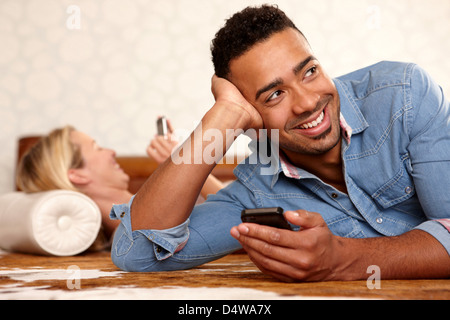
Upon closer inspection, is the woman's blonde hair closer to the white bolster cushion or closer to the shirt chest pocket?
the white bolster cushion

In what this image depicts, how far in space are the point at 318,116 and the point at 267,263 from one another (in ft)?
1.44

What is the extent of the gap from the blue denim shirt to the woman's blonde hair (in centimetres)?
86

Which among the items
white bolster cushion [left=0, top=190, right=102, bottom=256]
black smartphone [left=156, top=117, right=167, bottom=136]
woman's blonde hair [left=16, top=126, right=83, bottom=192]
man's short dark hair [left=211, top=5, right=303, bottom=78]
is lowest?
white bolster cushion [left=0, top=190, right=102, bottom=256]

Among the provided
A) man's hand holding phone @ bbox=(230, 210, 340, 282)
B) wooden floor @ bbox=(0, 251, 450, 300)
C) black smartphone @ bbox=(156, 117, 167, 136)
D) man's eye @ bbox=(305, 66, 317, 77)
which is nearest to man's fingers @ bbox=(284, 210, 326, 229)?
man's hand holding phone @ bbox=(230, 210, 340, 282)

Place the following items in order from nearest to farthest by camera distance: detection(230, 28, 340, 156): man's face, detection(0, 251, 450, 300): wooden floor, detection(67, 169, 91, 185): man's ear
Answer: detection(0, 251, 450, 300): wooden floor, detection(230, 28, 340, 156): man's face, detection(67, 169, 91, 185): man's ear

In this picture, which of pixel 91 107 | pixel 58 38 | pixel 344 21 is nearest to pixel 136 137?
pixel 91 107

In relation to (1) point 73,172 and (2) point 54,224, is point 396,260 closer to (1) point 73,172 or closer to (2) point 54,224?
(2) point 54,224

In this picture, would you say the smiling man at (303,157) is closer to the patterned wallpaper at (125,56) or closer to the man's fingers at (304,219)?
the man's fingers at (304,219)

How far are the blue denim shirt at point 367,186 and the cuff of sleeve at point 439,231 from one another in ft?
0.19

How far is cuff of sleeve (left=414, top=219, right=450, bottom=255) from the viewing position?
92cm

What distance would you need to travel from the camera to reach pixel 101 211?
6.57 feet

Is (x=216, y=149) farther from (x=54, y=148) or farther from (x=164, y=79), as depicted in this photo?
(x=164, y=79)

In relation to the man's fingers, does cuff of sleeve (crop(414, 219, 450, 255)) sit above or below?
below

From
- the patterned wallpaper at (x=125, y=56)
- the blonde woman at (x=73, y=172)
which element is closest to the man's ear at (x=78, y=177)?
the blonde woman at (x=73, y=172)
